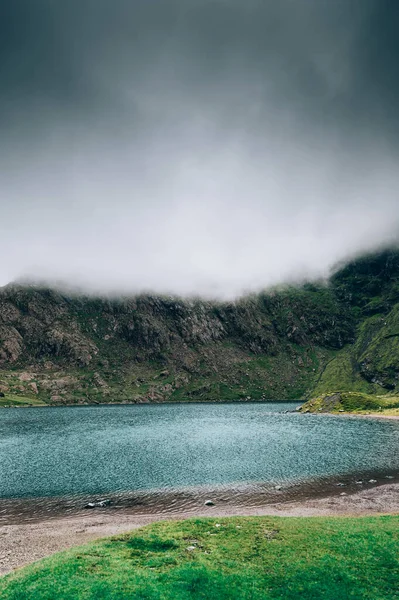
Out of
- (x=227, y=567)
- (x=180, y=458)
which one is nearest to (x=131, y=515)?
(x=227, y=567)

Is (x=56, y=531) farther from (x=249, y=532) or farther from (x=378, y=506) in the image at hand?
(x=378, y=506)

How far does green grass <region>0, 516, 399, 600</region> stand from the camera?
826 inches

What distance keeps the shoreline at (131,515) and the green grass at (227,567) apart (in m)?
10.5

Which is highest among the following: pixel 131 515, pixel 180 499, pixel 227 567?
pixel 227 567

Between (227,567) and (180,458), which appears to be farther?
(180,458)

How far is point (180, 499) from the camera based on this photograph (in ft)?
175

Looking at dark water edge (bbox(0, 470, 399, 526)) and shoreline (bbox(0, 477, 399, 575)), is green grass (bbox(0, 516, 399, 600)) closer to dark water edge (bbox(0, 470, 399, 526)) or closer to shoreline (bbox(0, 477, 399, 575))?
shoreline (bbox(0, 477, 399, 575))

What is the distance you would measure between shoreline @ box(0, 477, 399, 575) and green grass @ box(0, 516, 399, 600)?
10.5m

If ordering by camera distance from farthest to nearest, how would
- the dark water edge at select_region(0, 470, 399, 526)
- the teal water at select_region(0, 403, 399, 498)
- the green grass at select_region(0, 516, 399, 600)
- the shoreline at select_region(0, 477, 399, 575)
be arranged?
the teal water at select_region(0, 403, 399, 498) → the dark water edge at select_region(0, 470, 399, 526) → the shoreline at select_region(0, 477, 399, 575) → the green grass at select_region(0, 516, 399, 600)

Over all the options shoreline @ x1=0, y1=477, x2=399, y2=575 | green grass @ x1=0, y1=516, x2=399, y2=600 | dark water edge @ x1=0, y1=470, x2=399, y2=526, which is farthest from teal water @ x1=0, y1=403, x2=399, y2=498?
green grass @ x1=0, y1=516, x2=399, y2=600

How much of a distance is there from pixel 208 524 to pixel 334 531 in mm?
11931

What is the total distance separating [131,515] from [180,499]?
29.6 feet

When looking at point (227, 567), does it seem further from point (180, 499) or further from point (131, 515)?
point (180, 499)

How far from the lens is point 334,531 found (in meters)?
30.8
